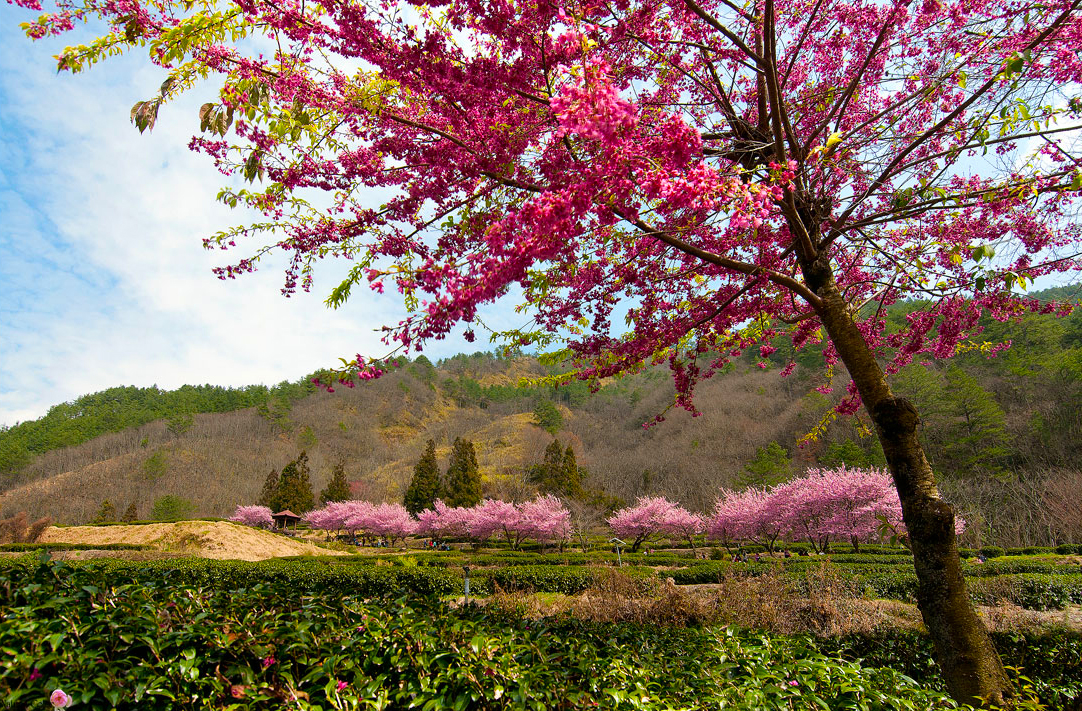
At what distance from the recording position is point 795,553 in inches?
985

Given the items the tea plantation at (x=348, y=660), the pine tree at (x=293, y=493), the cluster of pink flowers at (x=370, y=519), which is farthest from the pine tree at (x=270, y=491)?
the tea plantation at (x=348, y=660)

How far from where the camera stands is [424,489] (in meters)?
45.3

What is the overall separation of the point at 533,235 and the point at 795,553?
28.5 meters

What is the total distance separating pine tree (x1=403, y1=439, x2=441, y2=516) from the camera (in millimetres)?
44656

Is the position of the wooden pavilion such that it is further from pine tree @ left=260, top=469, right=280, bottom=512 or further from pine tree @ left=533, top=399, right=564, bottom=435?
pine tree @ left=533, top=399, right=564, bottom=435

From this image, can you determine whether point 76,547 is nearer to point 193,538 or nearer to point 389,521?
point 193,538

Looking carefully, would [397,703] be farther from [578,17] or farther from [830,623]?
[830,623]

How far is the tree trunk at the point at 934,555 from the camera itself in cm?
306

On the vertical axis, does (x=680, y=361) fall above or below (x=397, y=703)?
above

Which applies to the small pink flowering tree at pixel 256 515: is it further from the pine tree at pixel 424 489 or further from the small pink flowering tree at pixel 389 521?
the pine tree at pixel 424 489

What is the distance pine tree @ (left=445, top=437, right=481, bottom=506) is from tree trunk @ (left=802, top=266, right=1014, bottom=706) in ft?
138

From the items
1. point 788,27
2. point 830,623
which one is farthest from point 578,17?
point 830,623

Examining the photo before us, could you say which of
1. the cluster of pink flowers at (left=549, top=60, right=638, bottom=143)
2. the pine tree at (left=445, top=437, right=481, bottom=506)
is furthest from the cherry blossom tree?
the pine tree at (left=445, top=437, right=481, bottom=506)

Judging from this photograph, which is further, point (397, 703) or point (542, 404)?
point (542, 404)
